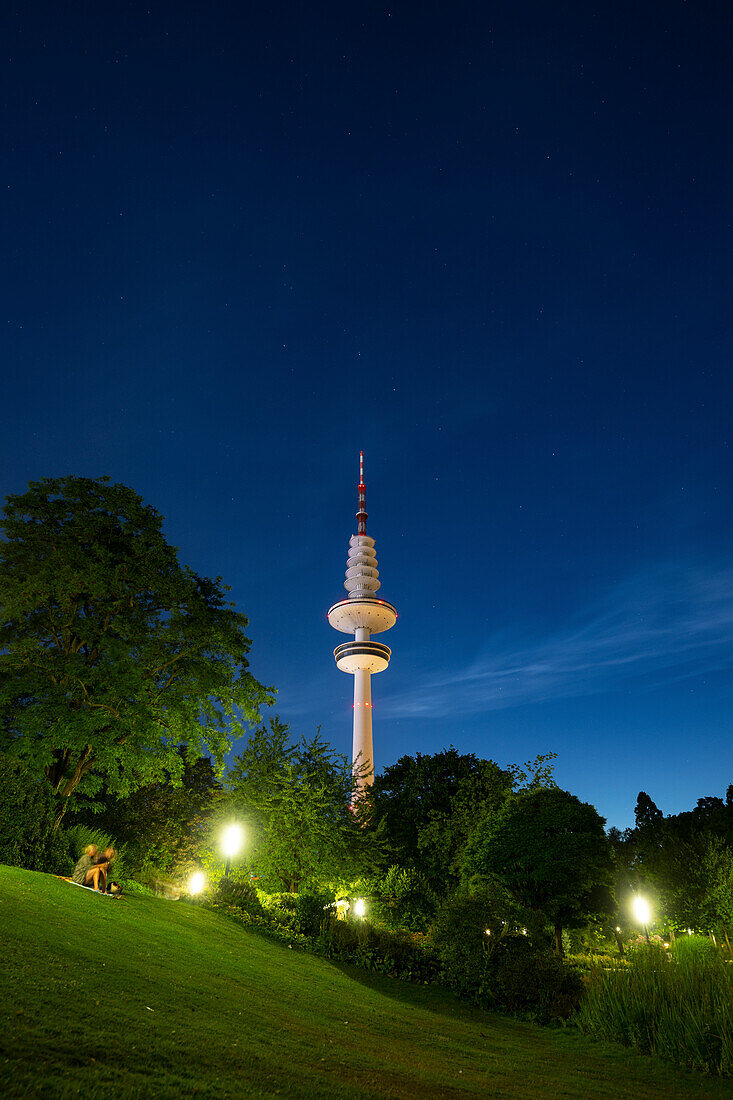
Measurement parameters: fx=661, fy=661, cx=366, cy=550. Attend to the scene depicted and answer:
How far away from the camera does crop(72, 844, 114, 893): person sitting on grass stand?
56.3 feet

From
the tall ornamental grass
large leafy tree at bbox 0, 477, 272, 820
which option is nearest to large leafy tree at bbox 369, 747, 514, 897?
large leafy tree at bbox 0, 477, 272, 820

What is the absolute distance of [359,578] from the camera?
368 ft

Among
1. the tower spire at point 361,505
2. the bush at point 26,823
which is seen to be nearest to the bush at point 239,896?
the bush at point 26,823

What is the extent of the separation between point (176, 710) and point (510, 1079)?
61.4ft

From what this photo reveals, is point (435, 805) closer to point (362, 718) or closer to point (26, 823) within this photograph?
point (26, 823)

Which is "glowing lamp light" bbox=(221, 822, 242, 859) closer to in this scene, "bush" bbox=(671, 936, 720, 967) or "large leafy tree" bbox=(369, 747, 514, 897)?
"large leafy tree" bbox=(369, 747, 514, 897)

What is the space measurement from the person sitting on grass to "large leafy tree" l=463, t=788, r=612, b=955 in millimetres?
17645

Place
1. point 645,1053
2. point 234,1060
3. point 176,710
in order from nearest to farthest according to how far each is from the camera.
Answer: point 234,1060
point 645,1053
point 176,710

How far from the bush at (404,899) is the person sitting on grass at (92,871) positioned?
17813mm

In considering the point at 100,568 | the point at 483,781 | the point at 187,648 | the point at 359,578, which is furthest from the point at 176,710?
the point at 359,578

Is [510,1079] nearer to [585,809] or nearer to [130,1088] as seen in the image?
[130,1088]

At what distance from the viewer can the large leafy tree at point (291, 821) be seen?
95.6 feet

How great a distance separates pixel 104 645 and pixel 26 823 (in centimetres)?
671

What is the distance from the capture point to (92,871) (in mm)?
17297
